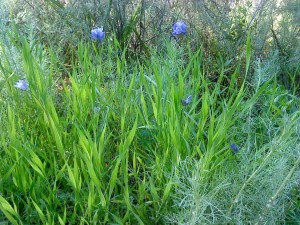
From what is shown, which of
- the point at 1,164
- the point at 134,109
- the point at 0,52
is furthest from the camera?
the point at 0,52

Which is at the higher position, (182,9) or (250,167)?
(182,9)

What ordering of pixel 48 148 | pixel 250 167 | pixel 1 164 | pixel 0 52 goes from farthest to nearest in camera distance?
pixel 0 52
pixel 48 148
pixel 1 164
pixel 250 167

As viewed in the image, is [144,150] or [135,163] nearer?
[135,163]

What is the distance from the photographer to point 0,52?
216 cm

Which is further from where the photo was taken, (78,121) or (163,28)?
(163,28)

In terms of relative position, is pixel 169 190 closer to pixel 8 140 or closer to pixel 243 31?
pixel 8 140

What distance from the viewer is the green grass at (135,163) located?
1250mm

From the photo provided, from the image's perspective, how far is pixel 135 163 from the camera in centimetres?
149

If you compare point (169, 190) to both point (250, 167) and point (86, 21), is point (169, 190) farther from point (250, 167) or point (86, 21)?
point (86, 21)

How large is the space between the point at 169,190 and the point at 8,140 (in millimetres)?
650

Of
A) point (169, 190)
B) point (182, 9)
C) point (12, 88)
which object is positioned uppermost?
point (182, 9)

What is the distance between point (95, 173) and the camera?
52.0 inches

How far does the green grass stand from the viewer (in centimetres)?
125

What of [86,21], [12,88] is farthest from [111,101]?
[86,21]
